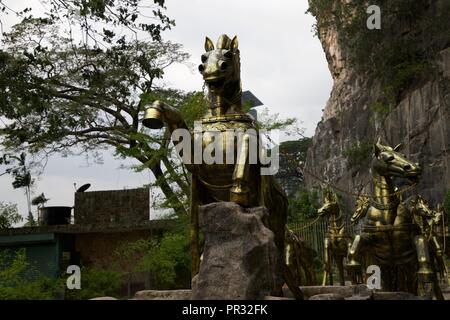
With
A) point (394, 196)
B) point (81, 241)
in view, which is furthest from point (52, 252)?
point (394, 196)

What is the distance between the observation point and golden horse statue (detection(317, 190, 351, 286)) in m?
10.5

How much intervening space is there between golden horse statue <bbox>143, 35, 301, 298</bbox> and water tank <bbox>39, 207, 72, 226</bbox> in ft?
44.7

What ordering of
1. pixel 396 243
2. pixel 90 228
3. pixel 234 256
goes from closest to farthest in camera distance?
pixel 234 256
pixel 396 243
pixel 90 228

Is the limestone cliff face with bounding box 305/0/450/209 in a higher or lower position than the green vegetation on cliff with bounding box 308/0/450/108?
lower

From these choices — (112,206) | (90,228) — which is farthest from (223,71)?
(112,206)

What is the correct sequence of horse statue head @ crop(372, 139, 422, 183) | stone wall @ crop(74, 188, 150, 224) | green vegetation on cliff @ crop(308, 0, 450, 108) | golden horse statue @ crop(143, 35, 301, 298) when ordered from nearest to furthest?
golden horse statue @ crop(143, 35, 301, 298) → horse statue head @ crop(372, 139, 422, 183) → stone wall @ crop(74, 188, 150, 224) → green vegetation on cliff @ crop(308, 0, 450, 108)

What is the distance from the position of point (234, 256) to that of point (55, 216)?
14957 millimetres

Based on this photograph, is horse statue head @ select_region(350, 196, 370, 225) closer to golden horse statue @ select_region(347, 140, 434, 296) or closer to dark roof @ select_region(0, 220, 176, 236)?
golden horse statue @ select_region(347, 140, 434, 296)

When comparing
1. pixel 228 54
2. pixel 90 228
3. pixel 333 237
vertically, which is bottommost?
pixel 333 237

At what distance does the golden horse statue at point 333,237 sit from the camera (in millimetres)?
10516

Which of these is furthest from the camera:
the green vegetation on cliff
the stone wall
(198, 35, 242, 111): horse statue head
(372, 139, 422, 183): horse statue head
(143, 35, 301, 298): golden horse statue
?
the green vegetation on cliff

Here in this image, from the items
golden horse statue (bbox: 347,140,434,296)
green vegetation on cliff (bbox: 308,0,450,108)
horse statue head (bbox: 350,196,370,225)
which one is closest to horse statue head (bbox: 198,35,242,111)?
golden horse statue (bbox: 347,140,434,296)

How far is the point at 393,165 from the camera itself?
7883mm

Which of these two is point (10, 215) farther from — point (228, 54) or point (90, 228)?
point (228, 54)
